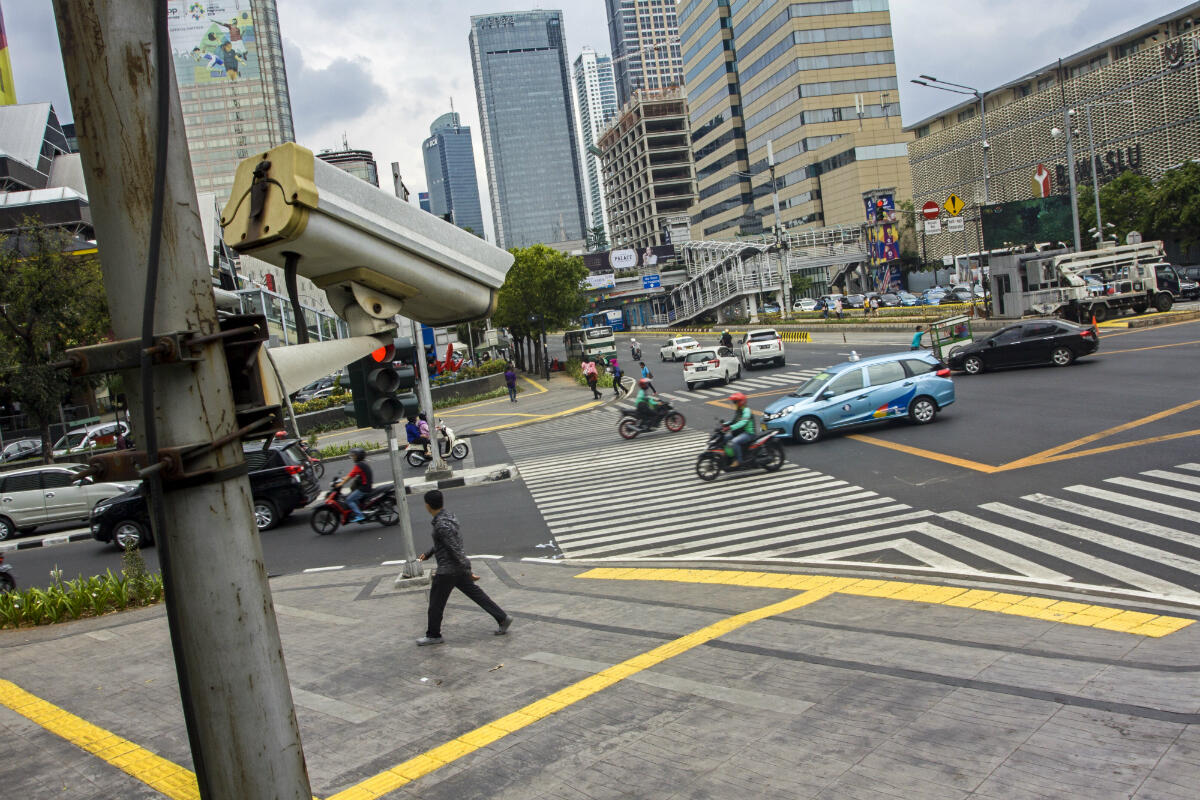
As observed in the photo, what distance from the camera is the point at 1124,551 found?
32.8 ft

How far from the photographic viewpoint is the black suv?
1758cm

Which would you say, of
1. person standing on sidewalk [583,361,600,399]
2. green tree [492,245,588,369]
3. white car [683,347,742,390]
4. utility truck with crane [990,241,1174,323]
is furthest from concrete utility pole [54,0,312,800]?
green tree [492,245,588,369]

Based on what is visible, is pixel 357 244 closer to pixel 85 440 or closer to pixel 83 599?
pixel 83 599

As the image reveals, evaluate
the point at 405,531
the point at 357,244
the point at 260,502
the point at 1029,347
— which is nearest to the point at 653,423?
the point at 260,502

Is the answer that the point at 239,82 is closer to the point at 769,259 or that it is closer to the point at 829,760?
the point at 769,259

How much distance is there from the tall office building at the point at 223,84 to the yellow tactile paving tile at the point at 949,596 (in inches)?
5738

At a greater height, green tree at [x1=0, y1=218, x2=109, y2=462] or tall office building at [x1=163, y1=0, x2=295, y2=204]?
tall office building at [x1=163, y1=0, x2=295, y2=204]

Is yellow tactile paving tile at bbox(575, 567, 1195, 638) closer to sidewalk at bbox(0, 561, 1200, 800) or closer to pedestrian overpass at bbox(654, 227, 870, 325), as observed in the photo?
sidewalk at bbox(0, 561, 1200, 800)

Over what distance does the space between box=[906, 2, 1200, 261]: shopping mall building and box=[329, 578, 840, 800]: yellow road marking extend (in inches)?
1818

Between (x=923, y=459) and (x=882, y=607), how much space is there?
866cm

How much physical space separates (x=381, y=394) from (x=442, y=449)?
1625 centimetres

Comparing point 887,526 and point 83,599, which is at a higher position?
point 83,599

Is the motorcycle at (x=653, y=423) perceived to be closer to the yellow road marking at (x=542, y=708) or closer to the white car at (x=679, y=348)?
the yellow road marking at (x=542, y=708)

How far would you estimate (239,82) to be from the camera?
144500 mm
